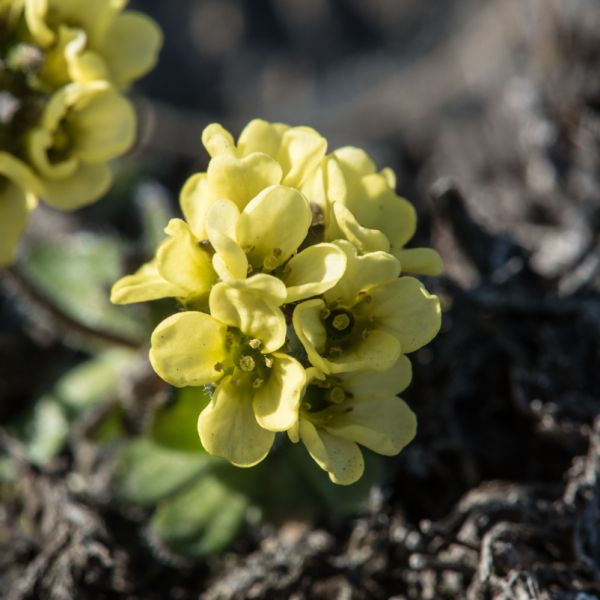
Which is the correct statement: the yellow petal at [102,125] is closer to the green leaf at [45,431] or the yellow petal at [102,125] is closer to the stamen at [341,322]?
the stamen at [341,322]

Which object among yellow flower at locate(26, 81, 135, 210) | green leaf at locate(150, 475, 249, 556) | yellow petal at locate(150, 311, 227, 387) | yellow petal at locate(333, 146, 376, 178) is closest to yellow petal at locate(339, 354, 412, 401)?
yellow petal at locate(150, 311, 227, 387)

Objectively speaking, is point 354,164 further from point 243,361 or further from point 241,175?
point 243,361

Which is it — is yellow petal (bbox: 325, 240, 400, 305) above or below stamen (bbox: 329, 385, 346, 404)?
above

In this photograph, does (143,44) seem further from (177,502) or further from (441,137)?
(441,137)

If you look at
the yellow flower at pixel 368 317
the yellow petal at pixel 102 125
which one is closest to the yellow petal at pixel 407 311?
the yellow flower at pixel 368 317

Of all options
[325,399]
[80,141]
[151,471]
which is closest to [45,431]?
[151,471]

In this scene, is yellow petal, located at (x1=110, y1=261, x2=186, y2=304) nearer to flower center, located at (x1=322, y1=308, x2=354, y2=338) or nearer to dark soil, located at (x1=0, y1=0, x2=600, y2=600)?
flower center, located at (x1=322, y1=308, x2=354, y2=338)

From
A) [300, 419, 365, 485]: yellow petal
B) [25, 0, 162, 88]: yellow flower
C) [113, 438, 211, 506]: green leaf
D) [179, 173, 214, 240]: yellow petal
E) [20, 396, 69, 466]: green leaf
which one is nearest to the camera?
[300, 419, 365, 485]: yellow petal
